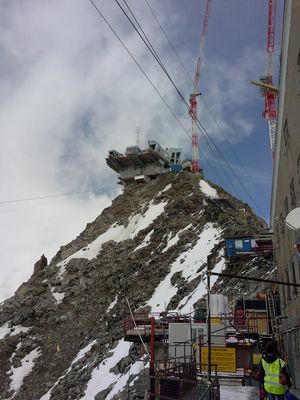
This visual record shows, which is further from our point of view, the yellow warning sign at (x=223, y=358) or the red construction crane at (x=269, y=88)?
the red construction crane at (x=269, y=88)

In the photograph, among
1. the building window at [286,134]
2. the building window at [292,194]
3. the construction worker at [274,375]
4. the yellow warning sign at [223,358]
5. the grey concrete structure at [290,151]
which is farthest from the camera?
the yellow warning sign at [223,358]

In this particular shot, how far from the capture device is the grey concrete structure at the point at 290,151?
43.7ft

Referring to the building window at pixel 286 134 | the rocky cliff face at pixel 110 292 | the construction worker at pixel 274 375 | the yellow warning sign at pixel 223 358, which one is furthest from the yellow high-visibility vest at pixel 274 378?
the rocky cliff face at pixel 110 292

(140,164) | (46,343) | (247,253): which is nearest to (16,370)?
(46,343)

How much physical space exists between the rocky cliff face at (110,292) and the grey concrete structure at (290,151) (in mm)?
11118

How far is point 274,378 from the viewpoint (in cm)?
751

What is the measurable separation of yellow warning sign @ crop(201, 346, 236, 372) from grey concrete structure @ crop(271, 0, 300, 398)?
2.40 metres

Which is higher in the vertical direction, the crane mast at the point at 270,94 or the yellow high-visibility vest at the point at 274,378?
the crane mast at the point at 270,94

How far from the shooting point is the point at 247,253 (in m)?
35.0

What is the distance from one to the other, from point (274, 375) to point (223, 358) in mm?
9755

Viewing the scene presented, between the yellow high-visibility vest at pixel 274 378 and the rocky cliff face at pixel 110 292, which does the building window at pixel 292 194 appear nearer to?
the yellow high-visibility vest at pixel 274 378

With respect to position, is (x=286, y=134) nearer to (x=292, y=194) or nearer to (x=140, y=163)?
(x=292, y=194)

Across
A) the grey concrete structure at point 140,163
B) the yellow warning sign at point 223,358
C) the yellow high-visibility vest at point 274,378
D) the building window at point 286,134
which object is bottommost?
the yellow warning sign at point 223,358

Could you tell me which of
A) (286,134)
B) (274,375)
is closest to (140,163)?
(286,134)
